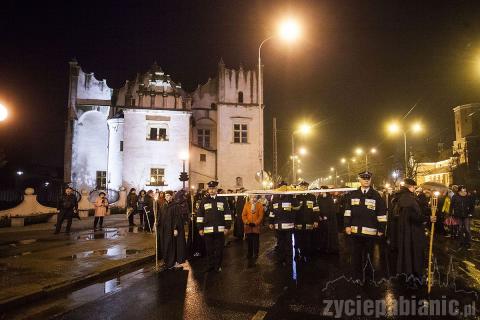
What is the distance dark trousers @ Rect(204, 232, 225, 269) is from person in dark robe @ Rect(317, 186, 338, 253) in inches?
170

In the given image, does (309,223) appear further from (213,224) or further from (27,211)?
(27,211)

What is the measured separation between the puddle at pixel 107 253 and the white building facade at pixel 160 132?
944 inches

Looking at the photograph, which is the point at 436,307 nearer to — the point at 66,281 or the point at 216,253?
the point at 216,253

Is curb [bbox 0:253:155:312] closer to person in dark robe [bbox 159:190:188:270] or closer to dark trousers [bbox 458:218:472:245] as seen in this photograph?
person in dark robe [bbox 159:190:188:270]

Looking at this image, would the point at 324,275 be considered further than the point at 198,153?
No

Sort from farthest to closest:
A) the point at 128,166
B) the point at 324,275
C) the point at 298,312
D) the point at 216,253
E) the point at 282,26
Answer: the point at 128,166 < the point at 282,26 < the point at 216,253 < the point at 324,275 < the point at 298,312

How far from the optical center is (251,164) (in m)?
40.8

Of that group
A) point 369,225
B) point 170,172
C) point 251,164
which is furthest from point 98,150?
point 369,225

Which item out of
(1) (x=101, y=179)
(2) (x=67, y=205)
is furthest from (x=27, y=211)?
(1) (x=101, y=179)

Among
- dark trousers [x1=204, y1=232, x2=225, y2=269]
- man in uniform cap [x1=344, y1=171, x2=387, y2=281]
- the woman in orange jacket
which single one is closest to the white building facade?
the woman in orange jacket

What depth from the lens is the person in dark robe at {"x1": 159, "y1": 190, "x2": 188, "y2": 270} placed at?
10016 mm

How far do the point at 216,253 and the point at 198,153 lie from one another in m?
31.3

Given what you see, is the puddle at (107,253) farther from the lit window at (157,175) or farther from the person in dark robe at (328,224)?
the lit window at (157,175)

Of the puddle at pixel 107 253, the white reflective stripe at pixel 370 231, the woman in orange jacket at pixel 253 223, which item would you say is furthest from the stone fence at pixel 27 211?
the white reflective stripe at pixel 370 231
